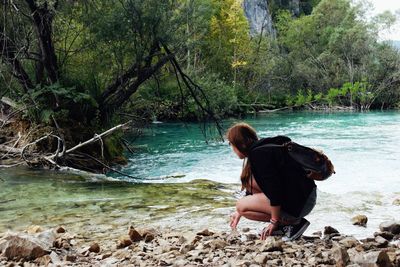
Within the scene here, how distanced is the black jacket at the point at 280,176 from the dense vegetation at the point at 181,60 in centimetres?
124

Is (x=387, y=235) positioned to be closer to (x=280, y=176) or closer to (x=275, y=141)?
(x=280, y=176)

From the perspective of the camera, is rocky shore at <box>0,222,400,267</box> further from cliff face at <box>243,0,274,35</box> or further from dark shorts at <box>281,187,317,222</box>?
cliff face at <box>243,0,274,35</box>

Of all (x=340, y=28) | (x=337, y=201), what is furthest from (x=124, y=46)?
(x=340, y=28)

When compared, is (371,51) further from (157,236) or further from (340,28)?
(157,236)

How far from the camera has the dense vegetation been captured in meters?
10.4

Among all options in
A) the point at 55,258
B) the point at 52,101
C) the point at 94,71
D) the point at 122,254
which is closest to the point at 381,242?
the point at 122,254

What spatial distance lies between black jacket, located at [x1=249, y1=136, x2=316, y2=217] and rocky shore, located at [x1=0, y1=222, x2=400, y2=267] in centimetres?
34

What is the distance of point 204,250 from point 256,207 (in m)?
0.76

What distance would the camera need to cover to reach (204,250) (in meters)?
3.75

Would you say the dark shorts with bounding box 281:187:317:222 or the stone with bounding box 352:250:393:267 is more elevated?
the dark shorts with bounding box 281:187:317:222

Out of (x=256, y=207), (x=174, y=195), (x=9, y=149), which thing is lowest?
(x=174, y=195)

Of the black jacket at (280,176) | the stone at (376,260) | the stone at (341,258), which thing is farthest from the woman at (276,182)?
the stone at (376,260)

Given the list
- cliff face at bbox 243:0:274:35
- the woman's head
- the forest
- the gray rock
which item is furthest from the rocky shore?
cliff face at bbox 243:0:274:35

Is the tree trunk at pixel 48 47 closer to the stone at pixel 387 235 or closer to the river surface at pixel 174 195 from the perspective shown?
the river surface at pixel 174 195
